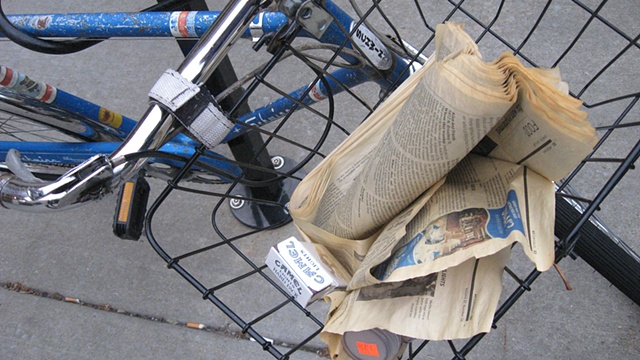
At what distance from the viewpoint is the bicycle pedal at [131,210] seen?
887 mm

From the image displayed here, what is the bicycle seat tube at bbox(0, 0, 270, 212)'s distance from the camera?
74 centimetres

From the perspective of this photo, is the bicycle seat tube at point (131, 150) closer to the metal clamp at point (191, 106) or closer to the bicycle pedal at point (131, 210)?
the metal clamp at point (191, 106)

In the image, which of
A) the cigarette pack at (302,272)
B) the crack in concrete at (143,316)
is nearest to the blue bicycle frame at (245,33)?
the cigarette pack at (302,272)

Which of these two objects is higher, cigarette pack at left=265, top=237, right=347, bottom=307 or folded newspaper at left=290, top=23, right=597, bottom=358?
folded newspaper at left=290, top=23, right=597, bottom=358

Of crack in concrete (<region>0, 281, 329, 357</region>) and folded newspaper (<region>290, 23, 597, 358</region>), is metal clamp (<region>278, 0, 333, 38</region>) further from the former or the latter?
crack in concrete (<region>0, 281, 329, 357</region>)

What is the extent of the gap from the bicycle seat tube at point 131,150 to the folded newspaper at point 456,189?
0.24m

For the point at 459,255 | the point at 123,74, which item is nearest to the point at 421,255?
the point at 459,255

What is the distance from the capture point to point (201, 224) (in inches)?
67.6

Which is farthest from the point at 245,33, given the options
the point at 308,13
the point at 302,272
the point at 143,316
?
the point at 143,316

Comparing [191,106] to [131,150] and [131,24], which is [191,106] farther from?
[131,24]

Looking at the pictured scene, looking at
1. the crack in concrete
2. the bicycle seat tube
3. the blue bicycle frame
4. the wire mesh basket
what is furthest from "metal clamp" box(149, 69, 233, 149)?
the crack in concrete

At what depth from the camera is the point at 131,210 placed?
892mm

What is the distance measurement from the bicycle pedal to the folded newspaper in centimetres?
34

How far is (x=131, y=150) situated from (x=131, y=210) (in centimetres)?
17
